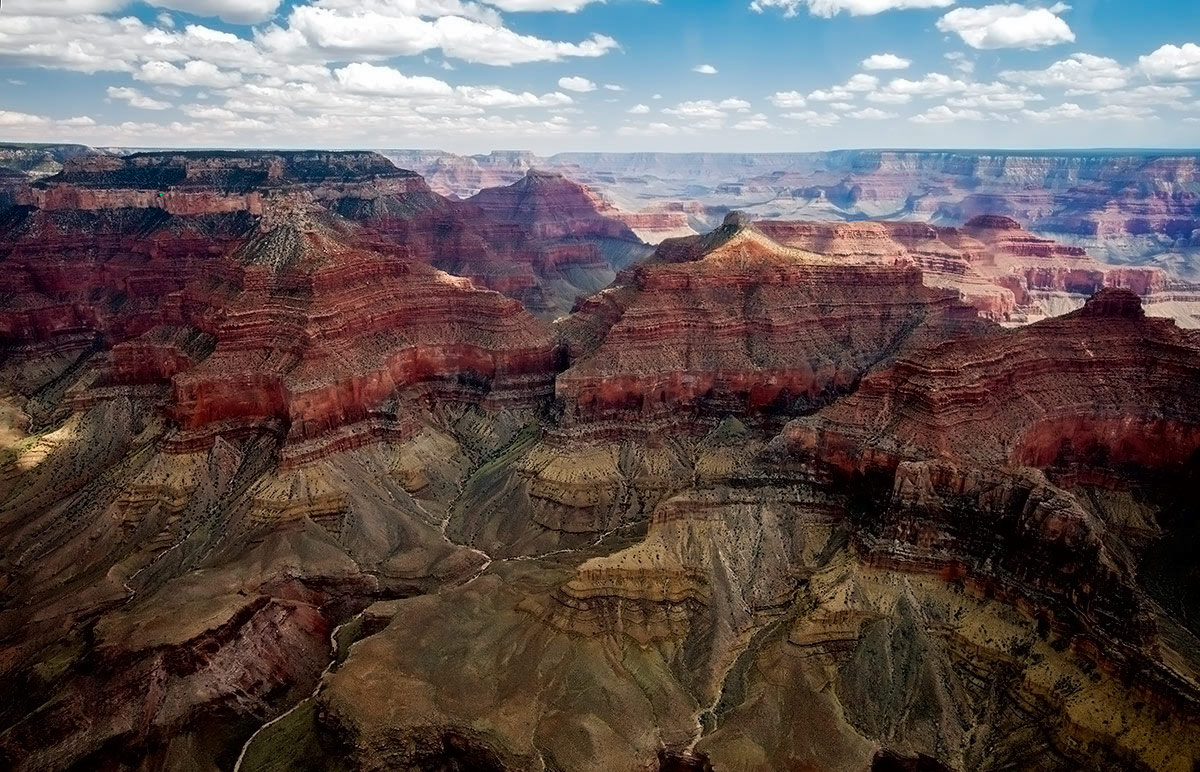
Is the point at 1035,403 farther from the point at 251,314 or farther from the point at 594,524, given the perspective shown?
the point at 251,314

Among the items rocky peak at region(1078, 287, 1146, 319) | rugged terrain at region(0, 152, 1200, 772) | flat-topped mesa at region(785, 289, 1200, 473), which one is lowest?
rugged terrain at region(0, 152, 1200, 772)

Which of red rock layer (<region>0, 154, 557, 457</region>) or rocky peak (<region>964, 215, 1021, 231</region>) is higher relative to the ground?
rocky peak (<region>964, 215, 1021, 231</region>)

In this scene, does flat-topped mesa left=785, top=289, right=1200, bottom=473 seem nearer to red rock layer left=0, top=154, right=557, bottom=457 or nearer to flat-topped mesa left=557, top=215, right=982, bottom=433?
flat-topped mesa left=557, top=215, right=982, bottom=433

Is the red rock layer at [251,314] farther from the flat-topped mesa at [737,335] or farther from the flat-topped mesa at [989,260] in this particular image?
the flat-topped mesa at [989,260]

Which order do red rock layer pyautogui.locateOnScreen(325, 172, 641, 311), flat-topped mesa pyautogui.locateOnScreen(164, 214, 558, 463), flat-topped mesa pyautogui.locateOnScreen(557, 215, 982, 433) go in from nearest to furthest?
flat-topped mesa pyautogui.locateOnScreen(164, 214, 558, 463)
flat-topped mesa pyautogui.locateOnScreen(557, 215, 982, 433)
red rock layer pyautogui.locateOnScreen(325, 172, 641, 311)

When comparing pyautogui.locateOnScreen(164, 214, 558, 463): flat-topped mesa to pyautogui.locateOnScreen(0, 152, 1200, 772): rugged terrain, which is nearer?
pyautogui.locateOnScreen(0, 152, 1200, 772): rugged terrain

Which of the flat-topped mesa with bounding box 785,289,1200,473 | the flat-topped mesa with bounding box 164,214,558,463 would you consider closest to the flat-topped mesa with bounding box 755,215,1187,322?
the flat-topped mesa with bounding box 164,214,558,463

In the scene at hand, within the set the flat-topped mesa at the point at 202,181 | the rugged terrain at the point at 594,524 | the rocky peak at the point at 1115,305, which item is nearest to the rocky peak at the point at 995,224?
the rugged terrain at the point at 594,524
